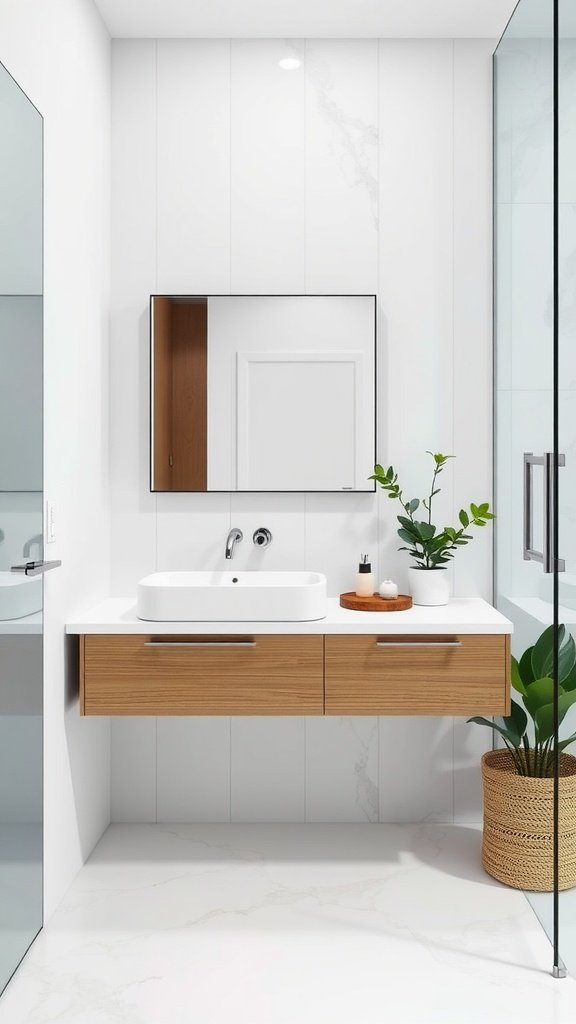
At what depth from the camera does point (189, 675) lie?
2459mm

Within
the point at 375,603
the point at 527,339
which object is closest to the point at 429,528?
the point at 375,603

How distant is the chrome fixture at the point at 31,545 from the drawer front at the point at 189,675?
0.41m

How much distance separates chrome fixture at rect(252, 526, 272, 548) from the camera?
9.70ft

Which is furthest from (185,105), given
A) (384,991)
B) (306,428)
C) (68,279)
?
(384,991)

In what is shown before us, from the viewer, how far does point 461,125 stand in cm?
295

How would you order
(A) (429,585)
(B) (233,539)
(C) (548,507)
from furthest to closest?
(B) (233,539) < (A) (429,585) < (C) (548,507)

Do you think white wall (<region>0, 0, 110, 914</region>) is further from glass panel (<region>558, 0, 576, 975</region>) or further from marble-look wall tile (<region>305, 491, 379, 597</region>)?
glass panel (<region>558, 0, 576, 975</region>)

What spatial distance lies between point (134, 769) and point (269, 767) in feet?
1.62

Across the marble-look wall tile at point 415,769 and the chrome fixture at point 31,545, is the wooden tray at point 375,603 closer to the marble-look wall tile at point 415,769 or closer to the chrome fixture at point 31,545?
the marble-look wall tile at point 415,769

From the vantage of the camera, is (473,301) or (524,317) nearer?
(524,317)

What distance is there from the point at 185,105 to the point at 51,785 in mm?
2338

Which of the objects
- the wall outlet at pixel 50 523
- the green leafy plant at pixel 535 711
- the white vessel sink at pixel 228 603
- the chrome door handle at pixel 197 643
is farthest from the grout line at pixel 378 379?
the wall outlet at pixel 50 523

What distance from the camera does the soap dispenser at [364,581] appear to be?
110 inches

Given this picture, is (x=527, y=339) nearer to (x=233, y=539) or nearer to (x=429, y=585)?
(x=429, y=585)
